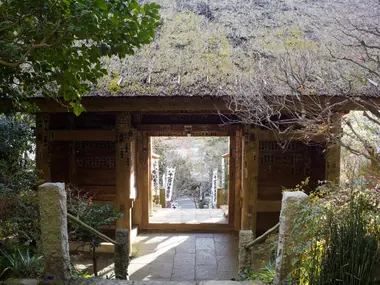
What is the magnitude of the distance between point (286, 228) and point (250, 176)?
263cm

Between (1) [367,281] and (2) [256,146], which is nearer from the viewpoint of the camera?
(1) [367,281]

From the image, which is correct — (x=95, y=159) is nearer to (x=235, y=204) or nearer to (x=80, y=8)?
(x=235, y=204)

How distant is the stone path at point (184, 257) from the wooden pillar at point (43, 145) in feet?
7.14

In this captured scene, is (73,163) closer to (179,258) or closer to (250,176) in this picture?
(179,258)

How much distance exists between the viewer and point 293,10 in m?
6.71

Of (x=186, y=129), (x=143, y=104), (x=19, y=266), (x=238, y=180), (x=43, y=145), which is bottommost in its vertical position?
(x=19, y=266)

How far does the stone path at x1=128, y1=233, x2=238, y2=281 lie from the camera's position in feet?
17.4

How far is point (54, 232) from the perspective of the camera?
304 cm

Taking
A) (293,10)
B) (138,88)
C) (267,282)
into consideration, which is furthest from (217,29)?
(267,282)

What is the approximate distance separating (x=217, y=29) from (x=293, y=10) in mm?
1744

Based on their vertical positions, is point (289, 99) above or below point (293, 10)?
below

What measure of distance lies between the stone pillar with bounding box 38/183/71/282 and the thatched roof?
2199 millimetres

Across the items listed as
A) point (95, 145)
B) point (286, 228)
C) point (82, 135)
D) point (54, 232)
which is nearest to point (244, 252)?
point (286, 228)

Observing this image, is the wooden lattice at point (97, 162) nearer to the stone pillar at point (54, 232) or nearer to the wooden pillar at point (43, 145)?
the wooden pillar at point (43, 145)
